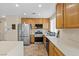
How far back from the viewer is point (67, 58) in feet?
2.76

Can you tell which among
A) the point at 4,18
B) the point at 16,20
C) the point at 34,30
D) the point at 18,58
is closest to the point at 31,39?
the point at 34,30

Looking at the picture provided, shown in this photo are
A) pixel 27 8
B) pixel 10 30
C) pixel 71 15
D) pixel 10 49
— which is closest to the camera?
pixel 10 49

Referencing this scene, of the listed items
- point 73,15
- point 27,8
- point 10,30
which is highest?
point 27,8

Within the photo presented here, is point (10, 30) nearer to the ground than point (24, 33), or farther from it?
farther from it

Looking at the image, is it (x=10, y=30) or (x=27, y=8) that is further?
(x=10, y=30)

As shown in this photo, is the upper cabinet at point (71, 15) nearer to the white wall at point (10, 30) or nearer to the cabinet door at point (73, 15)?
the cabinet door at point (73, 15)

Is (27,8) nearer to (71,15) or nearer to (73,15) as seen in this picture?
(71,15)

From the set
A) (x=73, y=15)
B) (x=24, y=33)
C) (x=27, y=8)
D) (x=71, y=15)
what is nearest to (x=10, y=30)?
(x=24, y=33)

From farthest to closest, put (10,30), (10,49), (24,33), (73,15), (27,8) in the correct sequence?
(10,30) → (24,33) → (27,8) → (73,15) → (10,49)

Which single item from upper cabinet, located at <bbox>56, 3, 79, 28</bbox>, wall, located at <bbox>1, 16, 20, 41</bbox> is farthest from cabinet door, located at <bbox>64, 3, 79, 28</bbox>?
wall, located at <bbox>1, 16, 20, 41</bbox>

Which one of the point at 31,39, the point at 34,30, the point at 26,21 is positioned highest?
the point at 26,21

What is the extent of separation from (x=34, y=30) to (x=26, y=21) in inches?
35.8

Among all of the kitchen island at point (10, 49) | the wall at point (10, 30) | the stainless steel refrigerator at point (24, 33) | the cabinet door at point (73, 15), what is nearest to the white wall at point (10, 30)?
the wall at point (10, 30)

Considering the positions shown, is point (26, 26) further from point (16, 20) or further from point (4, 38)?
point (4, 38)
